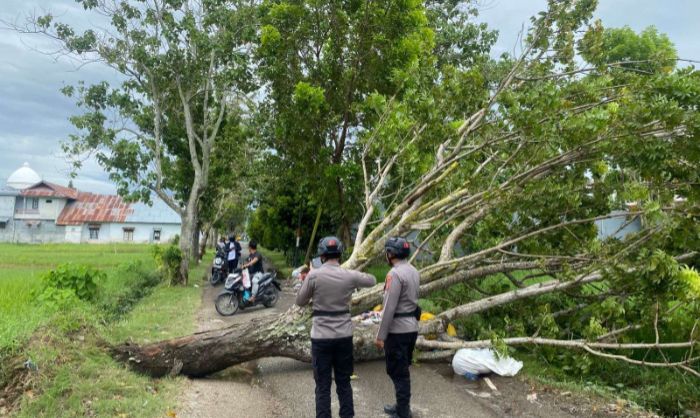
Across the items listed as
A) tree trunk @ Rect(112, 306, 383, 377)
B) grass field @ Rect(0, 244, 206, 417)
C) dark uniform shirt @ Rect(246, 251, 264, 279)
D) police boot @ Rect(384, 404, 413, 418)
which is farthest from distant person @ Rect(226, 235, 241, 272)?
police boot @ Rect(384, 404, 413, 418)

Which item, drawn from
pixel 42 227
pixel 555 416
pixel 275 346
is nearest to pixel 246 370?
pixel 275 346

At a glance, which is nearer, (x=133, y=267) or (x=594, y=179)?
(x=594, y=179)

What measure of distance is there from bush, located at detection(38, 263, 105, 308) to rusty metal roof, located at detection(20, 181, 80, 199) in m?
42.9

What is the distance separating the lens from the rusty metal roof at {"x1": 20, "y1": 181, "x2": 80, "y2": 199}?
46625 mm

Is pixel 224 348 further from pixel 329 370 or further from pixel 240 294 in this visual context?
pixel 240 294

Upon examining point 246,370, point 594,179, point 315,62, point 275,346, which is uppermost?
point 315,62

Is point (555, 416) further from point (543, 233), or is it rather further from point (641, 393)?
point (543, 233)

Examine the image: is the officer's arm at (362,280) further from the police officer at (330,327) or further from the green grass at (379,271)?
the green grass at (379,271)

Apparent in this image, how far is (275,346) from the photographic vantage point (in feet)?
21.2

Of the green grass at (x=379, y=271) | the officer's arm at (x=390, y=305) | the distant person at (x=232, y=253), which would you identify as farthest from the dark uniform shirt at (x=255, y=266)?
the officer's arm at (x=390, y=305)

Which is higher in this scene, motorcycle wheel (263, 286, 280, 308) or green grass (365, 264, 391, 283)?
green grass (365, 264, 391, 283)

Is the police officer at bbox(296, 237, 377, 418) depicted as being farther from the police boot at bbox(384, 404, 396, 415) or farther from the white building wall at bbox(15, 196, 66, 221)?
the white building wall at bbox(15, 196, 66, 221)

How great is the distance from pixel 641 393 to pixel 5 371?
7.08 m

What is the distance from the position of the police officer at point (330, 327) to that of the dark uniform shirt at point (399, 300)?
31 cm
